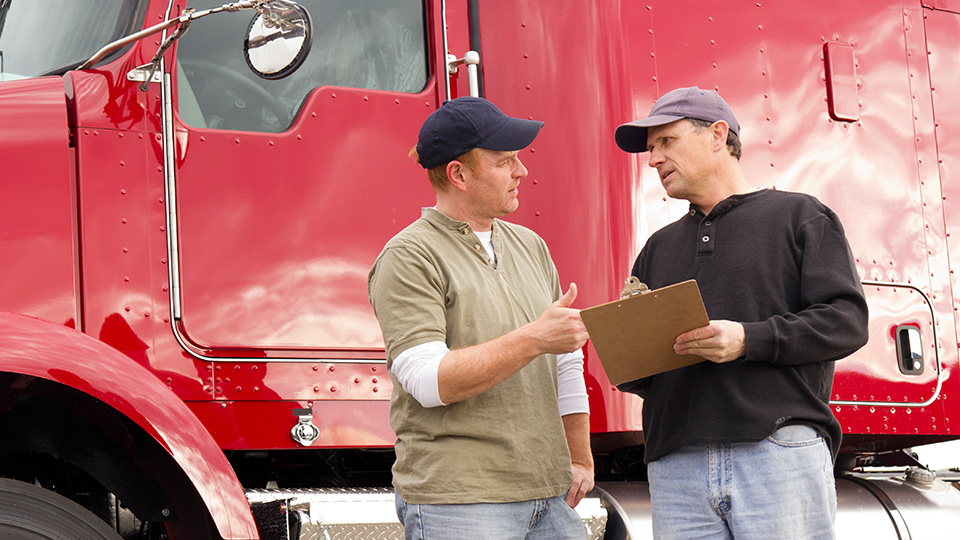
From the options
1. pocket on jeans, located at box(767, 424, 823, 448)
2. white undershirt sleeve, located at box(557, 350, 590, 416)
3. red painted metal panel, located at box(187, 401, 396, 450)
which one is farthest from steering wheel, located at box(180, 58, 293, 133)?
pocket on jeans, located at box(767, 424, 823, 448)

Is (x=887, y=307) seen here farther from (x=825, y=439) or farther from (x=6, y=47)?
(x=6, y=47)

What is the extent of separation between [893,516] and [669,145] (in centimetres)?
239

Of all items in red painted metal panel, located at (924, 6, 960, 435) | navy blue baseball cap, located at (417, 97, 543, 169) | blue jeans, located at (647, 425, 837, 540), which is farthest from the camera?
red painted metal panel, located at (924, 6, 960, 435)

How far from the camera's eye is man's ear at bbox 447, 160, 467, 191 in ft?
8.47

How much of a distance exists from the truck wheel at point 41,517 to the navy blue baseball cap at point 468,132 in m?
1.34

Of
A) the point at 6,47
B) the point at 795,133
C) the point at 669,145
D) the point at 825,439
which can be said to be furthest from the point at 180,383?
the point at 795,133

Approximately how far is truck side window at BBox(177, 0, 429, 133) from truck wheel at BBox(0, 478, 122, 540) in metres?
1.30

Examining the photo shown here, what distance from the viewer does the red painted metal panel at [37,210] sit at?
122 inches

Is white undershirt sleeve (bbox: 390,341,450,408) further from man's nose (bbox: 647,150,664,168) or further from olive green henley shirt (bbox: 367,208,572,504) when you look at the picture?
man's nose (bbox: 647,150,664,168)

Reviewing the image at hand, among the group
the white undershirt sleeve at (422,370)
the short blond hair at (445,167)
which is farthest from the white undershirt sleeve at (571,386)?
the short blond hair at (445,167)

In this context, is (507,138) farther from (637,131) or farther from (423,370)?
(423,370)

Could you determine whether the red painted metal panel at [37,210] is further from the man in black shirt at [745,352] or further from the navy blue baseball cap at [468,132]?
the man in black shirt at [745,352]

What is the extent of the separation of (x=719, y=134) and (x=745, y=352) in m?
0.64

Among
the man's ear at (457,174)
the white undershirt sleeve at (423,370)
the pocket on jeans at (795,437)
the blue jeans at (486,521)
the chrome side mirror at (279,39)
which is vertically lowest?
the blue jeans at (486,521)
